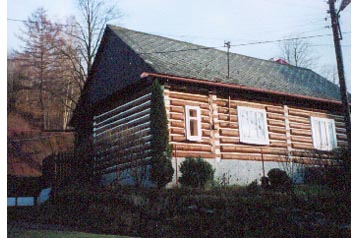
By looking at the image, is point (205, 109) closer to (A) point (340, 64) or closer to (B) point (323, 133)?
(A) point (340, 64)

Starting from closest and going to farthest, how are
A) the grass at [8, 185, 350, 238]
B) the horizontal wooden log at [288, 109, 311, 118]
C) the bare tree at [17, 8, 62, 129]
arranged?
the grass at [8, 185, 350, 238], the bare tree at [17, 8, 62, 129], the horizontal wooden log at [288, 109, 311, 118]

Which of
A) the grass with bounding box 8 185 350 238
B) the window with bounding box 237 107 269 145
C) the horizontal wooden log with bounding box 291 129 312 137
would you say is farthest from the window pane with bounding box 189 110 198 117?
the horizontal wooden log with bounding box 291 129 312 137

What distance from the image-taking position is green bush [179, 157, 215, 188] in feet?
41.8

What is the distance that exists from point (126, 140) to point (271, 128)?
20.8 feet

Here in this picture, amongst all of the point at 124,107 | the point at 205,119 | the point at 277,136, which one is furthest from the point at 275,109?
the point at 124,107

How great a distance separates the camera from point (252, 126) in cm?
1639

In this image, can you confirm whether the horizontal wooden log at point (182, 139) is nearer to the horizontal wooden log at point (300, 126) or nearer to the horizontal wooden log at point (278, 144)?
the horizontal wooden log at point (278, 144)

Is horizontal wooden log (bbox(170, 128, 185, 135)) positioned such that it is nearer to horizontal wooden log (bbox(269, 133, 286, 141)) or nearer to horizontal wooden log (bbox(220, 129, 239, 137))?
horizontal wooden log (bbox(220, 129, 239, 137))

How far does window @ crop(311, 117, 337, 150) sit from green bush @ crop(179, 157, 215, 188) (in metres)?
7.61

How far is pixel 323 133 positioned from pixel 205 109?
7.11 meters

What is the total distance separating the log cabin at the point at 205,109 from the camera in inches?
571

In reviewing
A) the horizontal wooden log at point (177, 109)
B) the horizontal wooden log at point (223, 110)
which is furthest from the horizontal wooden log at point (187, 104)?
the horizontal wooden log at point (223, 110)
